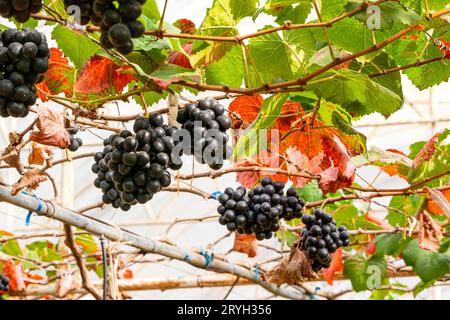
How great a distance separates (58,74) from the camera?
1.66m

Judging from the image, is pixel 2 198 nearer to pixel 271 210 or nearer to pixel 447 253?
pixel 271 210

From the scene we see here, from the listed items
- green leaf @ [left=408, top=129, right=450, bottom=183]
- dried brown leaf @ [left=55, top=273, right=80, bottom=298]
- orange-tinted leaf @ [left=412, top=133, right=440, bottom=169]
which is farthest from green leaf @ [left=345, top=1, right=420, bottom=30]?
dried brown leaf @ [left=55, top=273, right=80, bottom=298]

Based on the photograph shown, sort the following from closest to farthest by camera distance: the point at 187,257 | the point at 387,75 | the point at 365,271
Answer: the point at 387,75 → the point at 187,257 → the point at 365,271

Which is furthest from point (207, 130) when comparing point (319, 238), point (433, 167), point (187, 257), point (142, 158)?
point (187, 257)

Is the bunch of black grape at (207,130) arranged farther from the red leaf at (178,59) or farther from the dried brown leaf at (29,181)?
the dried brown leaf at (29,181)

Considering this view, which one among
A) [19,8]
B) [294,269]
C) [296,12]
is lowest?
[294,269]

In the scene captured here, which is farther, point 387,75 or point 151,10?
point 387,75

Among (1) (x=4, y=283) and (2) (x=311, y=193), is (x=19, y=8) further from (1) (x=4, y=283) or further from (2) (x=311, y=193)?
(1) (x=4, y=283)

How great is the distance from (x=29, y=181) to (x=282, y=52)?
68 cm

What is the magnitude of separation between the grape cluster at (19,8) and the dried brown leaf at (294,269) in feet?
5.35

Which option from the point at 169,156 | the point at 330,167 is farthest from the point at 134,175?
the point at 330,167

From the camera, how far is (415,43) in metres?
1.57

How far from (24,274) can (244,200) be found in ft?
6.29

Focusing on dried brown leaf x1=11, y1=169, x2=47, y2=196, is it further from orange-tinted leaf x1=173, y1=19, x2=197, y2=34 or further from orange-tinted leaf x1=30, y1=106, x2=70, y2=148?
orange-tinted leaf x1=173, y1=19, x2=197, y2=34
